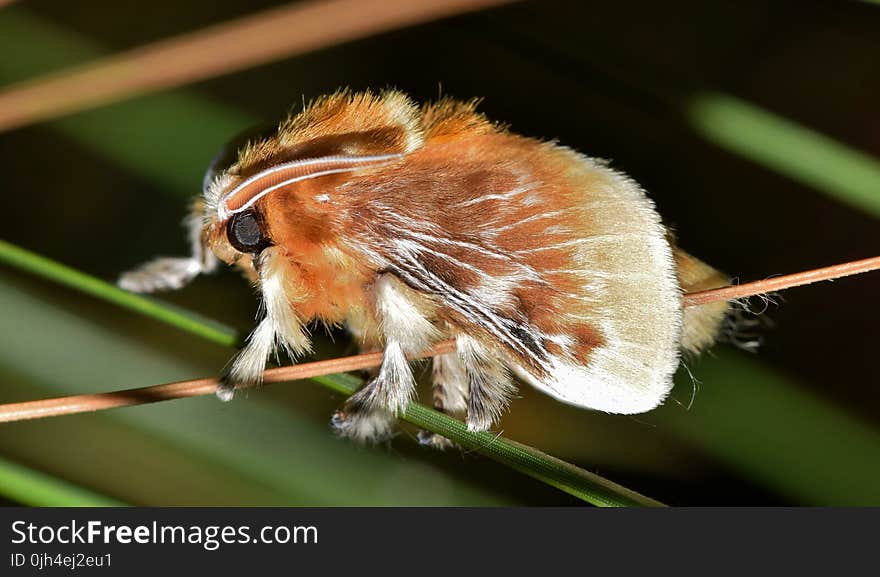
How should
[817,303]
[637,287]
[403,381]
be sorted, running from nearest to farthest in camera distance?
[637,287]
[403,381]
[817,303]

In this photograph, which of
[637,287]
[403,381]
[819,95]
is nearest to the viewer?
[637,287]

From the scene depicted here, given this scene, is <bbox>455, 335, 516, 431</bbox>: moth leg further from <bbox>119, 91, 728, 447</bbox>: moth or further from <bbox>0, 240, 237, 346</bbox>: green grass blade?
<bbox>0, 240, 237, 346</bbox>: green grass blade

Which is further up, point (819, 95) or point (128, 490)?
point (819, 95)

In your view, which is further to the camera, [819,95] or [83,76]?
[819,95]

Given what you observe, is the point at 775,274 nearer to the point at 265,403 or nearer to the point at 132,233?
the point at 265,403

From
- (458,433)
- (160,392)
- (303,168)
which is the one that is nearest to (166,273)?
(160,392)

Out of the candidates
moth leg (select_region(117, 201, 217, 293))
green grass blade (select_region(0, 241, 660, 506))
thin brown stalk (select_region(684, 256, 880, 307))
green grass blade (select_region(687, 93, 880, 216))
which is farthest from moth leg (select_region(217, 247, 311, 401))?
green grass blade (select_region(687, 93, 880, 216))

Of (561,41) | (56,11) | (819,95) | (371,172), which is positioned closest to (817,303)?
(819,95)
